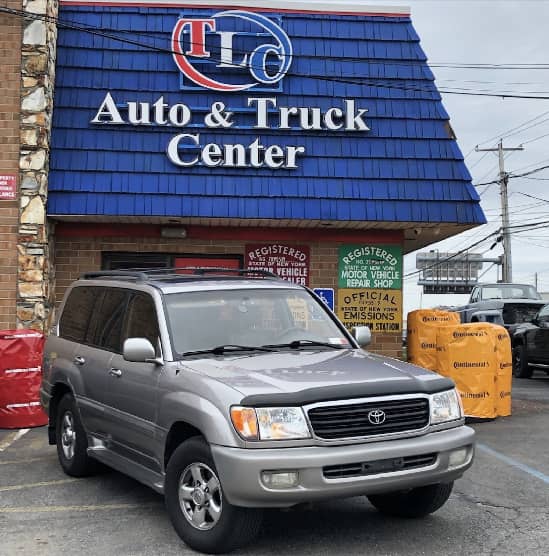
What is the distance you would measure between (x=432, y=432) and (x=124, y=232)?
316 inches

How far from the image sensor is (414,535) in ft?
17.2

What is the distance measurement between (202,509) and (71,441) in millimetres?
2590

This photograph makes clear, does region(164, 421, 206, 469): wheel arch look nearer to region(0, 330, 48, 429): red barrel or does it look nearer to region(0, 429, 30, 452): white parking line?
region(0, 429, 30, 452): white parking line

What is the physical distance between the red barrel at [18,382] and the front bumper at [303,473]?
5769 mm

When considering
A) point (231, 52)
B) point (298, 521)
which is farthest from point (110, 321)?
point (231, 52)

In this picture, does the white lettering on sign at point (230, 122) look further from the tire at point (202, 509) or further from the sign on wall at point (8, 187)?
the tire at point (202, 509)

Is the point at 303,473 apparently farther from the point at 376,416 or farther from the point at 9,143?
the point at 9,143

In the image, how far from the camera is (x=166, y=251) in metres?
12.2

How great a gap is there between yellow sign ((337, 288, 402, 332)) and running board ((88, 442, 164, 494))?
645 centimetres

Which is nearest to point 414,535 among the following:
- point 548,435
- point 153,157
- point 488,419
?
point 548,435

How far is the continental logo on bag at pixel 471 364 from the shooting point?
33.6 feet

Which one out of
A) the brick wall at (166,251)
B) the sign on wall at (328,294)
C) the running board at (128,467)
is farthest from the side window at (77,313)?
the sign on wall at (328,294)

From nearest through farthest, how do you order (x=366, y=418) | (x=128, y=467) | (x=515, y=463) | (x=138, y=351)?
(x=366, y=418) < (x=138, y=351) < (x=128, y=467) < (x=515, y=463)

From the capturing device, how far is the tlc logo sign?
11797 mm
